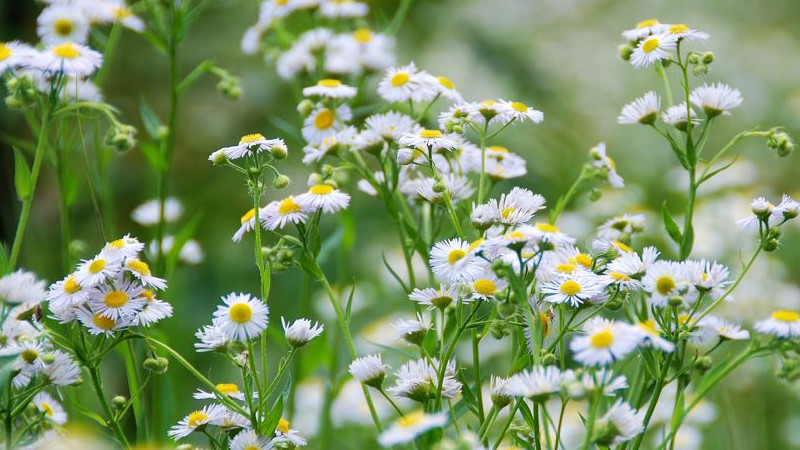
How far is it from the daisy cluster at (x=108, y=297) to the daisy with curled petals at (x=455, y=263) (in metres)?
0.24

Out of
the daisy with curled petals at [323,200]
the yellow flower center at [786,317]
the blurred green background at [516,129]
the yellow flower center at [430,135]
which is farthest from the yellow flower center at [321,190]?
the blurred green background at [516,129]

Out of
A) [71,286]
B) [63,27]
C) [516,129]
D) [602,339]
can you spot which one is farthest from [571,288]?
[516,129]

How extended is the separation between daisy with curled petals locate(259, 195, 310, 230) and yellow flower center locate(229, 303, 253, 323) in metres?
0.11

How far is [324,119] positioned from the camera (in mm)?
1153

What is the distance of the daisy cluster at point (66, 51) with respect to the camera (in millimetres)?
962

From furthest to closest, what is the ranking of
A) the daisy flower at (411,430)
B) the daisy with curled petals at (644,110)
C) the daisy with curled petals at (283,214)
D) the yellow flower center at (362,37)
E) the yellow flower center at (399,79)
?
the yellow flower center at (362,37) < the yellow flower center at (399,79) < the daisy with curled petals at (644,110) < the daisy with curled petals at (283,214) < the daisy flower at (411,430)

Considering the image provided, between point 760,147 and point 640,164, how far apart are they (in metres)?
0.49

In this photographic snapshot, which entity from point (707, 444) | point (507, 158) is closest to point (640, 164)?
point (707, 444)

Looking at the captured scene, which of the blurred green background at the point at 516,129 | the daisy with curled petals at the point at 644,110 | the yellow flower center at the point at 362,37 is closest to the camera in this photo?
the daisy with curled petals at the point at 644,110

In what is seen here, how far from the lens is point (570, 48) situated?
122 inches

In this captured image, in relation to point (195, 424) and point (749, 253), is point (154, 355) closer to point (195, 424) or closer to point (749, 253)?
point (195, 424)

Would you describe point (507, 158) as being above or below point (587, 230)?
below

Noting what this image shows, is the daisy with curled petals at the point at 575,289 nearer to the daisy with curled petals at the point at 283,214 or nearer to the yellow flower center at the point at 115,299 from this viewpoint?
the daisy with curled petals at the point at 283,214

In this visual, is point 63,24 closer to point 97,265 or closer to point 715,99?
point 97,265
